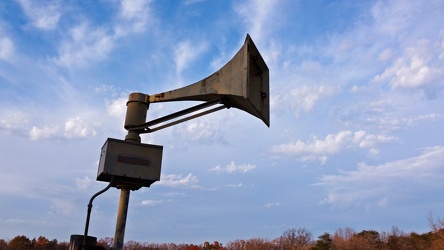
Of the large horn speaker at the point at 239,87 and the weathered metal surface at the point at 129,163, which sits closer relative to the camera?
the large horn speaker at the point at 239,87

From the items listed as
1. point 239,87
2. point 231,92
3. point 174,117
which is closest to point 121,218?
point 174,117

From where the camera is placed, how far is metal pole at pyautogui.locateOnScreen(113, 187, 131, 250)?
5691 millimetres

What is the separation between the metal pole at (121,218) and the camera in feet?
18.7

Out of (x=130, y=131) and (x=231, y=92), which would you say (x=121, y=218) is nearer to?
(x=130, y=131)

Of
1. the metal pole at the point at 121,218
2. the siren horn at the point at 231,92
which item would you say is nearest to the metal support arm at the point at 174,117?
the siren horn at the point at 231,92

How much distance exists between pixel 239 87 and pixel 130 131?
1.91 m

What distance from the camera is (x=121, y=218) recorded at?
5.87m

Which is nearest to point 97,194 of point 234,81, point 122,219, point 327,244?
point 122,219

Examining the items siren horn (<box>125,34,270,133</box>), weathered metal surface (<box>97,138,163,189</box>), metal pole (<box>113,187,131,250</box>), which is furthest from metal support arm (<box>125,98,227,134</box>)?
metal pole (<box>113,187,131,250</box>)

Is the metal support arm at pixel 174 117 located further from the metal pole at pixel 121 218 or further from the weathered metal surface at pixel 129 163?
the metal pole at pixel 121 218

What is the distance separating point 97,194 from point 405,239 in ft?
216

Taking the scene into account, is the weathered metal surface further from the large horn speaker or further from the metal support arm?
the large horn speaker

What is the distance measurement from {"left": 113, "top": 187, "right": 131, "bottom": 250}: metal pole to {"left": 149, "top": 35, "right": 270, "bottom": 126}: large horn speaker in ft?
5.03

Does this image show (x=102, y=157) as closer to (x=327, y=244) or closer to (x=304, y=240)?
(x=327, y=244)
